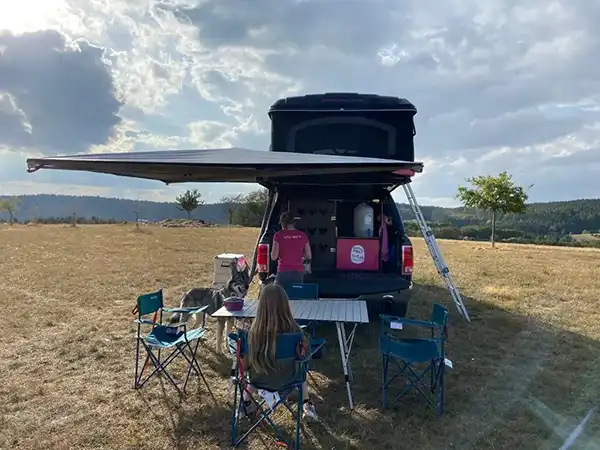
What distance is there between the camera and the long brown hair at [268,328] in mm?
3209

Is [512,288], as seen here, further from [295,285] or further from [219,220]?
[219,220]

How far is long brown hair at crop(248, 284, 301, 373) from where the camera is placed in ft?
10.5

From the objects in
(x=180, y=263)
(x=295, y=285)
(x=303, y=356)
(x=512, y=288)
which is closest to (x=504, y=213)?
(x=512, y=288)

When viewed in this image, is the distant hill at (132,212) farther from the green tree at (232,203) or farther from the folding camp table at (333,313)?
the folding camp table at (333,313)

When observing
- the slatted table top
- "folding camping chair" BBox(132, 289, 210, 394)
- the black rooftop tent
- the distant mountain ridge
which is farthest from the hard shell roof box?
the distant mountain ridge

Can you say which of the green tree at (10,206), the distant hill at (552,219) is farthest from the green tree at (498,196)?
the green tree at (10,206)

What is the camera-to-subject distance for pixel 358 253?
6016mm

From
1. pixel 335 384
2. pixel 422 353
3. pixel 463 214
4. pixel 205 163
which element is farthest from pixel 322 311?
pixel 463 214

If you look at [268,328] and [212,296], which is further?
[212,296]

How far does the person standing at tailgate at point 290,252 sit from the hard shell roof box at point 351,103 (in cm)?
165

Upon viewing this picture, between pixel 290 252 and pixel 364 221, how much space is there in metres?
1.64

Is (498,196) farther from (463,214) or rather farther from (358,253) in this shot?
(358,253)

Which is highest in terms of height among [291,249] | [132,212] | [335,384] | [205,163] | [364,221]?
[132,212]

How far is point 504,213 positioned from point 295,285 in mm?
19723
